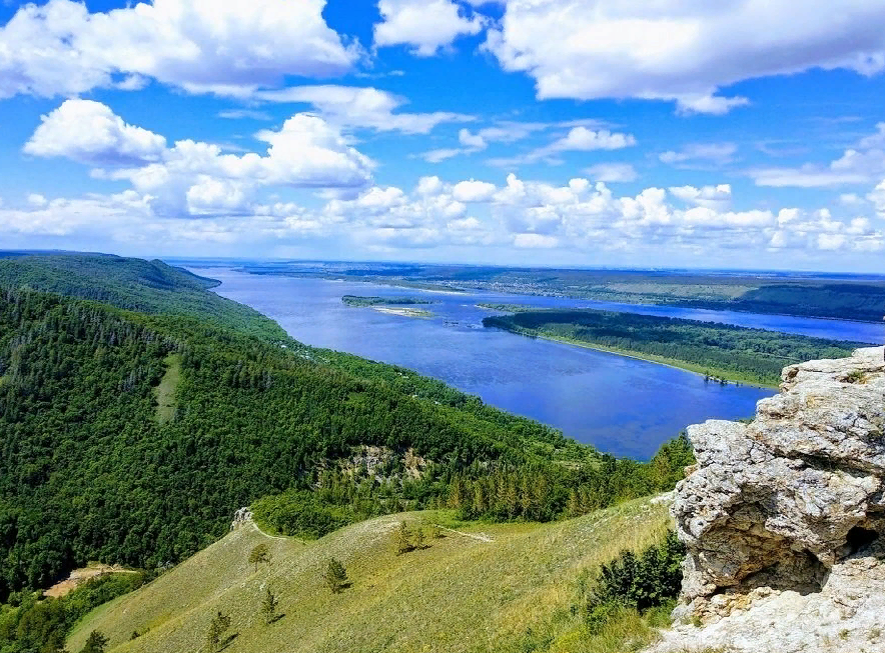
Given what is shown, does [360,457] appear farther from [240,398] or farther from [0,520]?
[0,520]

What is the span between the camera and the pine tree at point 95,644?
143 ft

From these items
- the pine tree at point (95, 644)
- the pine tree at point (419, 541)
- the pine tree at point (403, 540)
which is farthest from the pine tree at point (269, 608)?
the pine tree at point (95, 644)

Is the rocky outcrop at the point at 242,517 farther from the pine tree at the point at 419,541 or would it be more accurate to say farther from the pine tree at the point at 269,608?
the pine tree at the point at 269,608

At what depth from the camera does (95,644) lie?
45.8 metres

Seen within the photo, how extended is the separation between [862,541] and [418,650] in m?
18.2

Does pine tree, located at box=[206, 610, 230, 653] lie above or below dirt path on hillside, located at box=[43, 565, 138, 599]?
above

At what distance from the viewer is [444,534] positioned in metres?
46.6

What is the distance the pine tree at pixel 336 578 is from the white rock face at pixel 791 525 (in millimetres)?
26290

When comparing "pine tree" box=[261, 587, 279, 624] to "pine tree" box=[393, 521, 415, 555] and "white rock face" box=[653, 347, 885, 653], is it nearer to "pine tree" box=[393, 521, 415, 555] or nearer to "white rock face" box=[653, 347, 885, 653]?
"pine tree" box=[393, 521, 415, 555]

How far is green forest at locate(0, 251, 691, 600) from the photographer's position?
250 ft

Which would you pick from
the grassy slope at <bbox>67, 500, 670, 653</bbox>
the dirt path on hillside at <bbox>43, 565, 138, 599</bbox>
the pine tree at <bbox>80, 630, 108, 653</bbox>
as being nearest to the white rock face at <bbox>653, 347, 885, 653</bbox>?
the grassy slope at <bbox>67, 500, 670, 653</bbox>

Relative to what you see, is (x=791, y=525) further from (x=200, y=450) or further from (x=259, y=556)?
(x=200, y=450)

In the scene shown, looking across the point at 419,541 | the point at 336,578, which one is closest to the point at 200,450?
the point at 419,541

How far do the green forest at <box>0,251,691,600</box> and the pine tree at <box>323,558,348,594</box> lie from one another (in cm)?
1845
